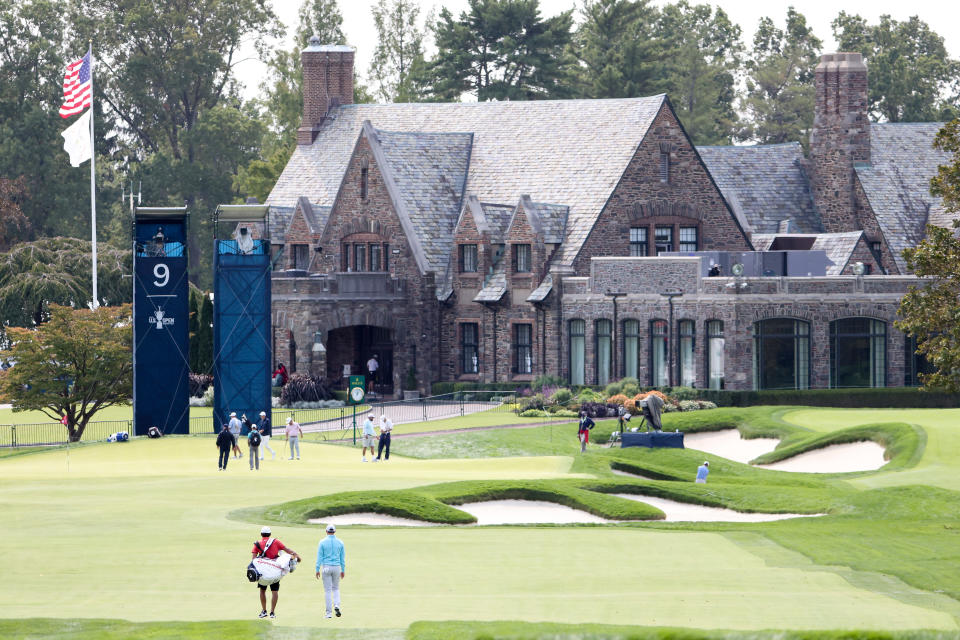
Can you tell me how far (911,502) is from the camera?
43094mm

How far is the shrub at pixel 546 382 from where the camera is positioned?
72.6m

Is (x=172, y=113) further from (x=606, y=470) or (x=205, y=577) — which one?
(x=205, y=577)

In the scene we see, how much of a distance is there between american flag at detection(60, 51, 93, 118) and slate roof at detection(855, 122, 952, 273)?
124ft

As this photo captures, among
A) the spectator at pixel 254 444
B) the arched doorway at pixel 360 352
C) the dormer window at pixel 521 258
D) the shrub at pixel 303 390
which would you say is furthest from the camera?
the arched doorway at pixel 360 352

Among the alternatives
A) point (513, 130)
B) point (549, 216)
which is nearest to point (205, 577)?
point (549, 216)

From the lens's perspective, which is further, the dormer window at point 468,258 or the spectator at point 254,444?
the dormer window at point 468,258

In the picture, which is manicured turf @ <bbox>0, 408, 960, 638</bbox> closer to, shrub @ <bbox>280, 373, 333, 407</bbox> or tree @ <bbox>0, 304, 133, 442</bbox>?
tree @ <bbox>0, 304, 133, 442</bbox>

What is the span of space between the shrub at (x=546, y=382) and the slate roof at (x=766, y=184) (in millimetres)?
13721

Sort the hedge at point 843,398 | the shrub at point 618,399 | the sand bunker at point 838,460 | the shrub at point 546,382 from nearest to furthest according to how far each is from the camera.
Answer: the sand bunker at point 838,460 → the shrub at point 618,399 → the hedge at point 843,398 → the shrub at point 546,382

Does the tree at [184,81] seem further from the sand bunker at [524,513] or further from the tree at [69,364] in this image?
the sand bunker at [524,513]

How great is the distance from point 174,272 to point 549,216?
65.9 feet

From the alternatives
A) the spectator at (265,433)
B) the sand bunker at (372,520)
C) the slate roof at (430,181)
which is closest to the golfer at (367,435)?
the spectator at (265,433)

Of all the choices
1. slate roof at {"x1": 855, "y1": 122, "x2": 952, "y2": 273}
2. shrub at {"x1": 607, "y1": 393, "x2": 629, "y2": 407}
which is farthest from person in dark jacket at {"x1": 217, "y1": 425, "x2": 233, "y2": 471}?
slate roof at {"x1": 855, "y1": 122, "x2": 952, "y2": 273}

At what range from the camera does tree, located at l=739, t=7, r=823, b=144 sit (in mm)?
131625
